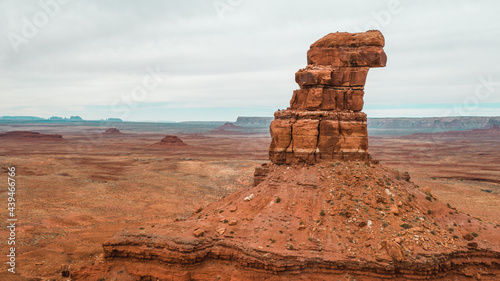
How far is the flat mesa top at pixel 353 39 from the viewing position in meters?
19.1

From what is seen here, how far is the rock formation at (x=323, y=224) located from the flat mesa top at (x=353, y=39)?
0.06m

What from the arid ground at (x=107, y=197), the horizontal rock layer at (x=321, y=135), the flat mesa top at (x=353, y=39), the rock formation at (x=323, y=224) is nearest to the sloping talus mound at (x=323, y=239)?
the rock formation at (x=323, y=224)

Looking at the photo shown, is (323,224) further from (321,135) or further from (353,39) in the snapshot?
(353,39)

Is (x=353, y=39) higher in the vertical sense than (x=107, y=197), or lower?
higher

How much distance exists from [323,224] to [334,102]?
7.51 metres

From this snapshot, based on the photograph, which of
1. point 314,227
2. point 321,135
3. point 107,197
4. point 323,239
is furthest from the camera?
point 107,197

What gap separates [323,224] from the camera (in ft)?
55.1

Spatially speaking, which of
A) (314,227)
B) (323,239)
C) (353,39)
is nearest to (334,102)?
(353,39)

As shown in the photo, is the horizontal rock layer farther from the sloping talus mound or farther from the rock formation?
the sloping talus mound

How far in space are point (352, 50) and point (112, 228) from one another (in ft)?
82.4

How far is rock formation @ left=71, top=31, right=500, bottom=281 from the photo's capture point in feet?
48.4

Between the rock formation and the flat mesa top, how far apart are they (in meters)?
0.06

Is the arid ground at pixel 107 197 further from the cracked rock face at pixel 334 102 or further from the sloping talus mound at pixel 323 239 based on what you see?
the cracked rock face at pixel 334 102

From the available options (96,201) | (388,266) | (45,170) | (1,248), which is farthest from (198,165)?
(388,266)
